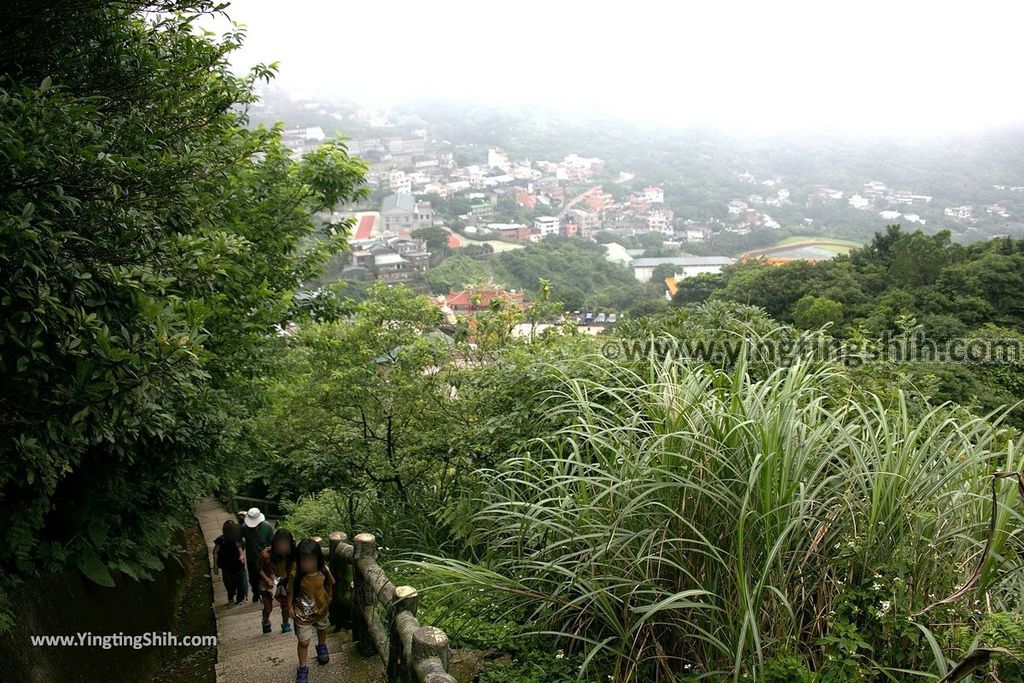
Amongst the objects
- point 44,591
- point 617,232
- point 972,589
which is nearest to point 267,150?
point 44,591

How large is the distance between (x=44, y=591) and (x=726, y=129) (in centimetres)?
8411

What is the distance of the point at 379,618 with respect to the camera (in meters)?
4.24

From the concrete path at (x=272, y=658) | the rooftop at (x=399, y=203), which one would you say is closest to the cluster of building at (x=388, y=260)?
the rooftop at (x=399, y=203)

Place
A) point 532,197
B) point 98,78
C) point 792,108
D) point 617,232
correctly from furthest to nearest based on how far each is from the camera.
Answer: point 792,108 < point 532,197 < point 617,232 < point 98,78

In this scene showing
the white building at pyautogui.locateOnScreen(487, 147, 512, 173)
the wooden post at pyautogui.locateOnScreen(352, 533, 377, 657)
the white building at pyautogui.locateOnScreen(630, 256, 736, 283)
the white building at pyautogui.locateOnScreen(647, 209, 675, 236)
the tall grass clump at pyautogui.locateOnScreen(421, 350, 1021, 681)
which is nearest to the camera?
the tall grass clump at pyautogui.locateOnScreen(421, 350, 1021, 681)

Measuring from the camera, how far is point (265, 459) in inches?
327

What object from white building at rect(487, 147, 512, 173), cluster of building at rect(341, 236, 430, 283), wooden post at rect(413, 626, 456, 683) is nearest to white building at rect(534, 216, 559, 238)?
cluster of building at rect(341, 236, 430, 283)

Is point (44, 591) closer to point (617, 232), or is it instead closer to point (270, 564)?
point (270, 564)

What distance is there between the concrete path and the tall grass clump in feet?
4.33

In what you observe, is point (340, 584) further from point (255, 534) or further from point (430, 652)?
point (430, 652)

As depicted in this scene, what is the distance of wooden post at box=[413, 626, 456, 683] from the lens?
293 centimetres

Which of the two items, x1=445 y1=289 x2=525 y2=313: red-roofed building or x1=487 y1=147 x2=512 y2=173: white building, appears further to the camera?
x1=487 y1=147 x2=512 y2=173: white building

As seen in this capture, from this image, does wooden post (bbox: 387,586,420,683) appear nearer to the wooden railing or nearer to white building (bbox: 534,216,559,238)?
the wooden railing

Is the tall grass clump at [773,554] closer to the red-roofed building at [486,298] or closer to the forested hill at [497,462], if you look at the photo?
the forested hill at [497,462]
